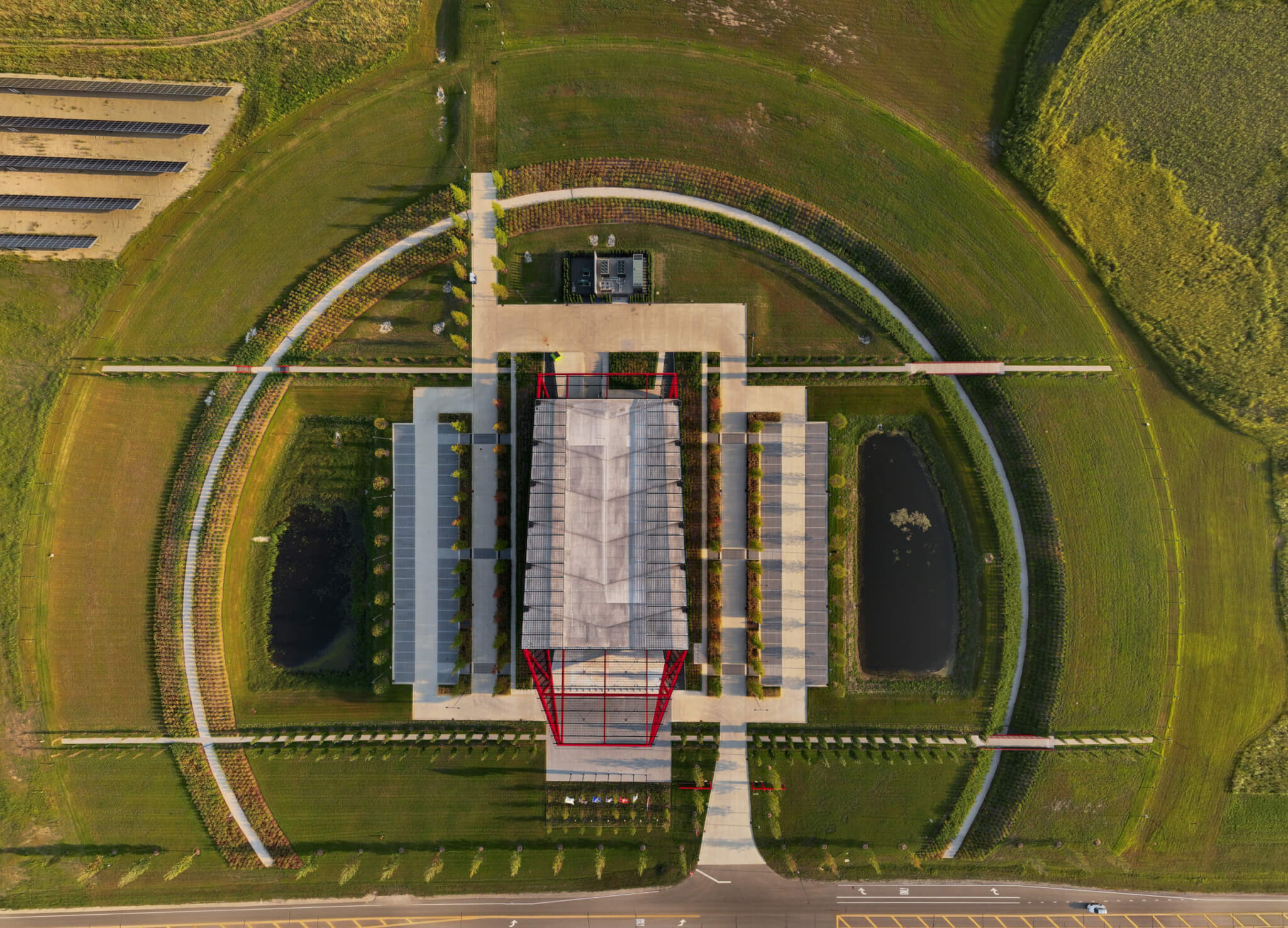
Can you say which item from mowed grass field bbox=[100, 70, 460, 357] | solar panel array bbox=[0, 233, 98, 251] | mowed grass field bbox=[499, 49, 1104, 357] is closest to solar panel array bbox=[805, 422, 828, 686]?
mowed grass field bbox=[499, 49, 1104, 357]

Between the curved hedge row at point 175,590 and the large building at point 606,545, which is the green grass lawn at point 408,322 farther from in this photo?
the curved hedge row at point 175,590

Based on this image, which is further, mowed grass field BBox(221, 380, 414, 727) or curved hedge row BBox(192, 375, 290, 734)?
mowed grass field BBox(221, 380, 414, 727)

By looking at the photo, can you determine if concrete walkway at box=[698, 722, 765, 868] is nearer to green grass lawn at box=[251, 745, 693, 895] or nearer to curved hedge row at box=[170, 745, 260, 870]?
green grass lawn at box=[251, 745, 693, 895]

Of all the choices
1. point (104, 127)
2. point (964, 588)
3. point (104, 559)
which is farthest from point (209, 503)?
point (964, 588)

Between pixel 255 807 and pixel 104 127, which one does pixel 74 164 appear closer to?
pixel 104 127

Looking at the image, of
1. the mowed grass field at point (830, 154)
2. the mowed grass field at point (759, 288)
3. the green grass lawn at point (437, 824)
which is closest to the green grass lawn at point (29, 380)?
the green grass lawn at point (437, 824)

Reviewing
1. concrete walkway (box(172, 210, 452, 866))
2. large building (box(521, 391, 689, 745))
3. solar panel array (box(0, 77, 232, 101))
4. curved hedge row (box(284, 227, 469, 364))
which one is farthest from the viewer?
solar panel array (box(0, 77, 232, 101))
